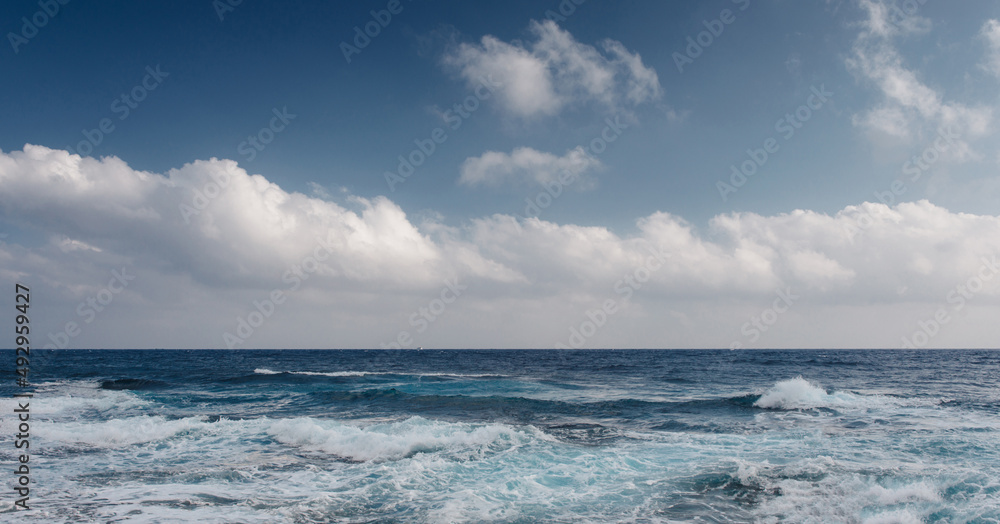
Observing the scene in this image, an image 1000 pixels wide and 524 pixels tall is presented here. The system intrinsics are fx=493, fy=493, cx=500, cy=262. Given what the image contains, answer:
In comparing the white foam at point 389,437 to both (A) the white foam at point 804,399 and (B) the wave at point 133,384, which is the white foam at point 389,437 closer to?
(A) the white foam at point 804,399

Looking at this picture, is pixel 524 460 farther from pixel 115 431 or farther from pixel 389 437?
pixel 115 431

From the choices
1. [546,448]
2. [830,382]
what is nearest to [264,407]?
[546,448]

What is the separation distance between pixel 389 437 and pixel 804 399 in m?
21.9

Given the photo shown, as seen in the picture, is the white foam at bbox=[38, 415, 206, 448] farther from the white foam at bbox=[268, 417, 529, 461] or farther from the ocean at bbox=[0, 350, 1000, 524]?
the white foam at bbox=[268, 417, 529, 461]

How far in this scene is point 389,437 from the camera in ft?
55.5

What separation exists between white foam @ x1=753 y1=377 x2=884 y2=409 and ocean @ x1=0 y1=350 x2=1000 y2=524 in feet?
0.39

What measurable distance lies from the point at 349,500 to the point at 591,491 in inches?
228

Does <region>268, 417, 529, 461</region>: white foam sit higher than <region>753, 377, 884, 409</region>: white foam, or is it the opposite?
<region>268, 417, 529, 461</region>: white foam

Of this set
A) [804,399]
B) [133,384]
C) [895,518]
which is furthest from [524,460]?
[133,384]

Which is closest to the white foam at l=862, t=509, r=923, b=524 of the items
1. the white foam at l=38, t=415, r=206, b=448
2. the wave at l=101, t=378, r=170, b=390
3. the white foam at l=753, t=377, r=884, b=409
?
the white foam at l=753, t=377, r=884, b=409

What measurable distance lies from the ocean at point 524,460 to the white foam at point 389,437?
81mm

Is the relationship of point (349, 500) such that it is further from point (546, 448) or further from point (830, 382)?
point (830, 382)

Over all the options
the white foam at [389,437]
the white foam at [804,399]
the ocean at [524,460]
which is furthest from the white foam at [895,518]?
the white foam at [804,399]

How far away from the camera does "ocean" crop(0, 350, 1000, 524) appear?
35.1 ft
